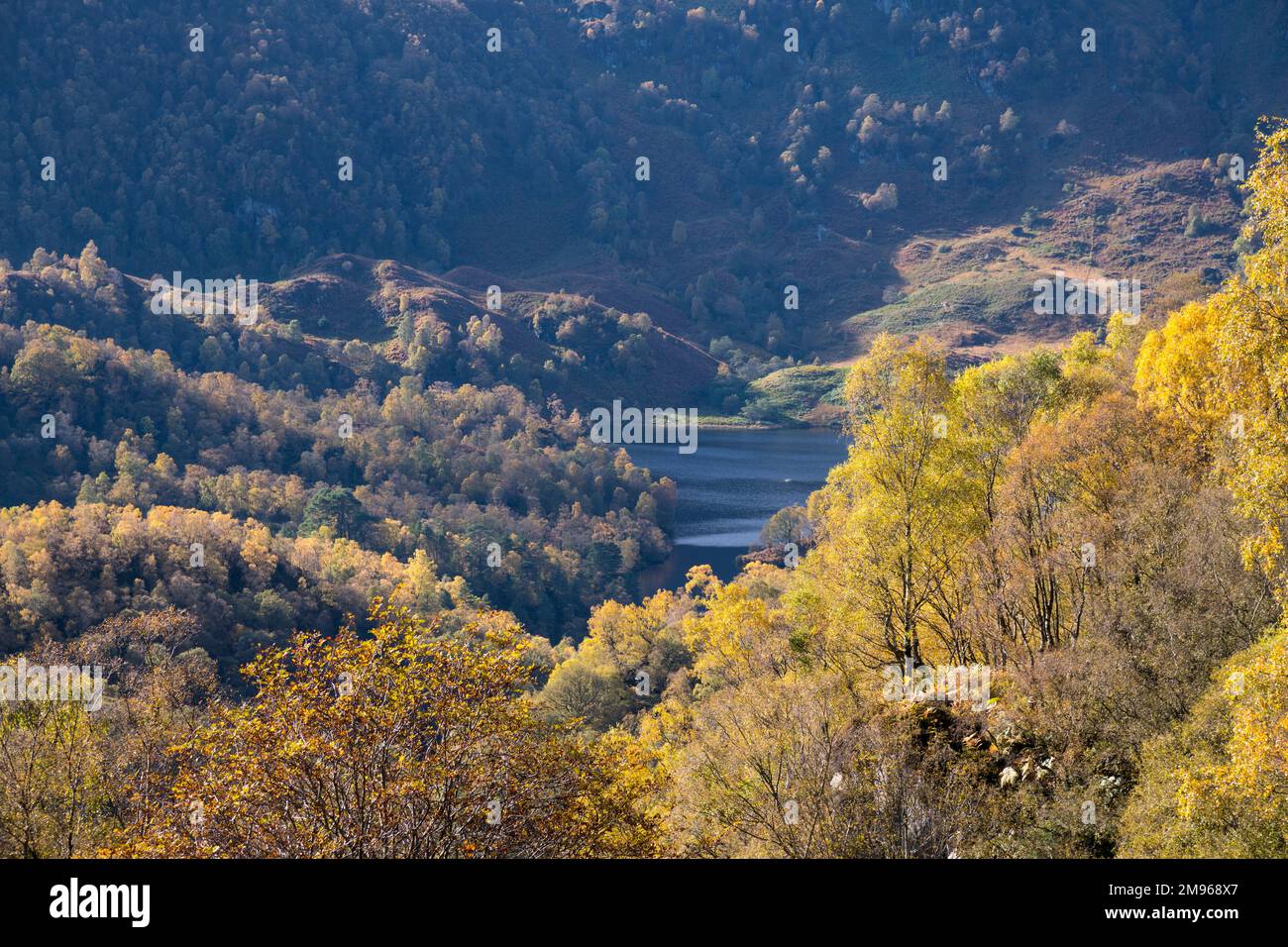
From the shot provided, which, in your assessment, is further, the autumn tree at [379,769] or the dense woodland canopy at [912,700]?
the dense woodland canopy at [912,700]

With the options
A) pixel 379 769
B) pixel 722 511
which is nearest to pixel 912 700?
pixel 379 769

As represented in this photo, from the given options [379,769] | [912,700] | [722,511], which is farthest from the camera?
[722,511]

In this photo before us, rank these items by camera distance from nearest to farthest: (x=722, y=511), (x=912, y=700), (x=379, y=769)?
(x=379, y=769)
(x=912, y=700)
(x=722, y=511)

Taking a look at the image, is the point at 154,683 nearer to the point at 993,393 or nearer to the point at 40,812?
the point at 40,812

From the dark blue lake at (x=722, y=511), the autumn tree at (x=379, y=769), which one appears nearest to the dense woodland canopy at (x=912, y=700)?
the autumn tree at (x=379, y=769)

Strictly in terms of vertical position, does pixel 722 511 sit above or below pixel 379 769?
below

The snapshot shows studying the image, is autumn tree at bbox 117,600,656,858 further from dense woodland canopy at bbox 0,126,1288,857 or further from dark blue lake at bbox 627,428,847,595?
dark blue lake at bbox 627,428,847,595

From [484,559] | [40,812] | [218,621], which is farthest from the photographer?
[484,559]

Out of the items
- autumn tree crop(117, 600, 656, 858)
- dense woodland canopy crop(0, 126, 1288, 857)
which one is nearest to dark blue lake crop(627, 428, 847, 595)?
dense woodland canopy crop(0, 126, 1288, 857)

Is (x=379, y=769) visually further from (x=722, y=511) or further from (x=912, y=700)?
(x=722, y=511)

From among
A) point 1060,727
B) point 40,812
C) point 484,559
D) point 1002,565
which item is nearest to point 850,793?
point 1060,727

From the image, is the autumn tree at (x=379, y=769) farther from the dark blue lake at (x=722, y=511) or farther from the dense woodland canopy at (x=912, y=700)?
the dark blue lake at (x=722, y=511)
